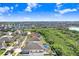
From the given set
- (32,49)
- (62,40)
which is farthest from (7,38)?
(62,40)

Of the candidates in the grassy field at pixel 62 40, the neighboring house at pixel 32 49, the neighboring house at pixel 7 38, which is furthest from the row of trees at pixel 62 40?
the neighboring house at pixel 7 38

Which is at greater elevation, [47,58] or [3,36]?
[3,36]

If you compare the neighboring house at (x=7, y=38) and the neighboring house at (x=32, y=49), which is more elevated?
the neighboring house at (x=7, y=38)

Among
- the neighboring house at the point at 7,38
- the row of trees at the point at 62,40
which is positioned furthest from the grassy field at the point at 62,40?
the neighboring house at the point at 7,38

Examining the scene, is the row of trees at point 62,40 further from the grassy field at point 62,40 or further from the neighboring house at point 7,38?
the neighboring house at point 7,38

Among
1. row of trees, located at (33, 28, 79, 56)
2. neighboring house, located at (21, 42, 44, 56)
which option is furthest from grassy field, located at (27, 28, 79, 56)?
neighboring house, located at (21, 42, 44, 56)

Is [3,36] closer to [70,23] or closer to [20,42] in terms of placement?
[20,42]

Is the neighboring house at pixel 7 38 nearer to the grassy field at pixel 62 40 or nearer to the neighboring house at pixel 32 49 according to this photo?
the neighboring house at pixel 32 49

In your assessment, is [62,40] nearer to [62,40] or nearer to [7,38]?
[62,40]

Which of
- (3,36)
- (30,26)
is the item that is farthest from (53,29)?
(3,36)
